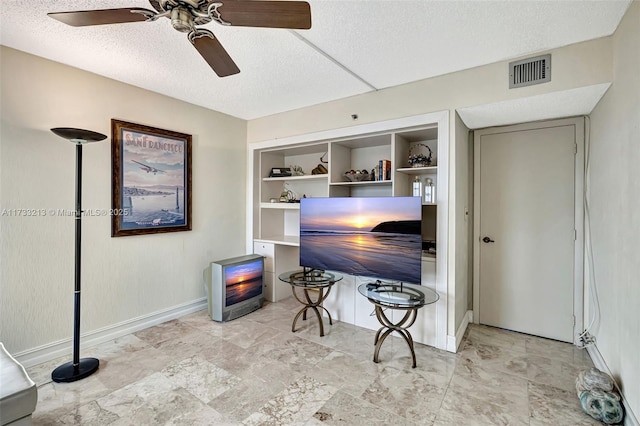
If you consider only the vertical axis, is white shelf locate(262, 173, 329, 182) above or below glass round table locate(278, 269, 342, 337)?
above

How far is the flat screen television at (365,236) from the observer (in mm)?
2594

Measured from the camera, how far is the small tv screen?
337cm

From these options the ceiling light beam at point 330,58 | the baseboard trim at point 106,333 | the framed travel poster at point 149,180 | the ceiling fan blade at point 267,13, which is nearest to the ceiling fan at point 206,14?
the ceiling fan blade at point 267,13

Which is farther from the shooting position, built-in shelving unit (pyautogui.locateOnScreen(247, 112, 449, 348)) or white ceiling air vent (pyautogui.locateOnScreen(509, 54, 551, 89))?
built-in shelving unit (pyautogui.locateOnScreen(247, 112, 449, 348))

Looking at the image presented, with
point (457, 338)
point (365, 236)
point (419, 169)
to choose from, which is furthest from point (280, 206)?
point (457, 338)

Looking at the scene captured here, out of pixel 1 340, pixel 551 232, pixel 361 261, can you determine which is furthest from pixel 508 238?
pixel 1 340

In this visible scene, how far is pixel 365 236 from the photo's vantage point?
283cm

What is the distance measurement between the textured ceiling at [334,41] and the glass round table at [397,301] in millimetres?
1942

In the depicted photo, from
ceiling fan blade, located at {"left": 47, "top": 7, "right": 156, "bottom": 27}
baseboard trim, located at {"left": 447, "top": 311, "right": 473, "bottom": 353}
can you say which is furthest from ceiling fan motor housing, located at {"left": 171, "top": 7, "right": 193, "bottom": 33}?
baseboard trim, located at {"left": 447, "top": 311, "right": 473, "bottom": 353}

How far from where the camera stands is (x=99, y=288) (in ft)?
9.24

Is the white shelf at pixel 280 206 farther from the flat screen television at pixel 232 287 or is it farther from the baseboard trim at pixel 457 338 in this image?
the baseboard trim at pixel 457 338

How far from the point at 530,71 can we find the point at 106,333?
4301 mm

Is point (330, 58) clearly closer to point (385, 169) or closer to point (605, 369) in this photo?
point (385, 169)

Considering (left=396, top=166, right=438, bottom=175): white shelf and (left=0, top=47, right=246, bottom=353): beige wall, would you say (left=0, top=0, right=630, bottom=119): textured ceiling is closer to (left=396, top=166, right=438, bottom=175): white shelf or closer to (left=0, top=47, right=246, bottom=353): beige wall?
(left=0, top=47, right=246, bottom=353): beige wall
